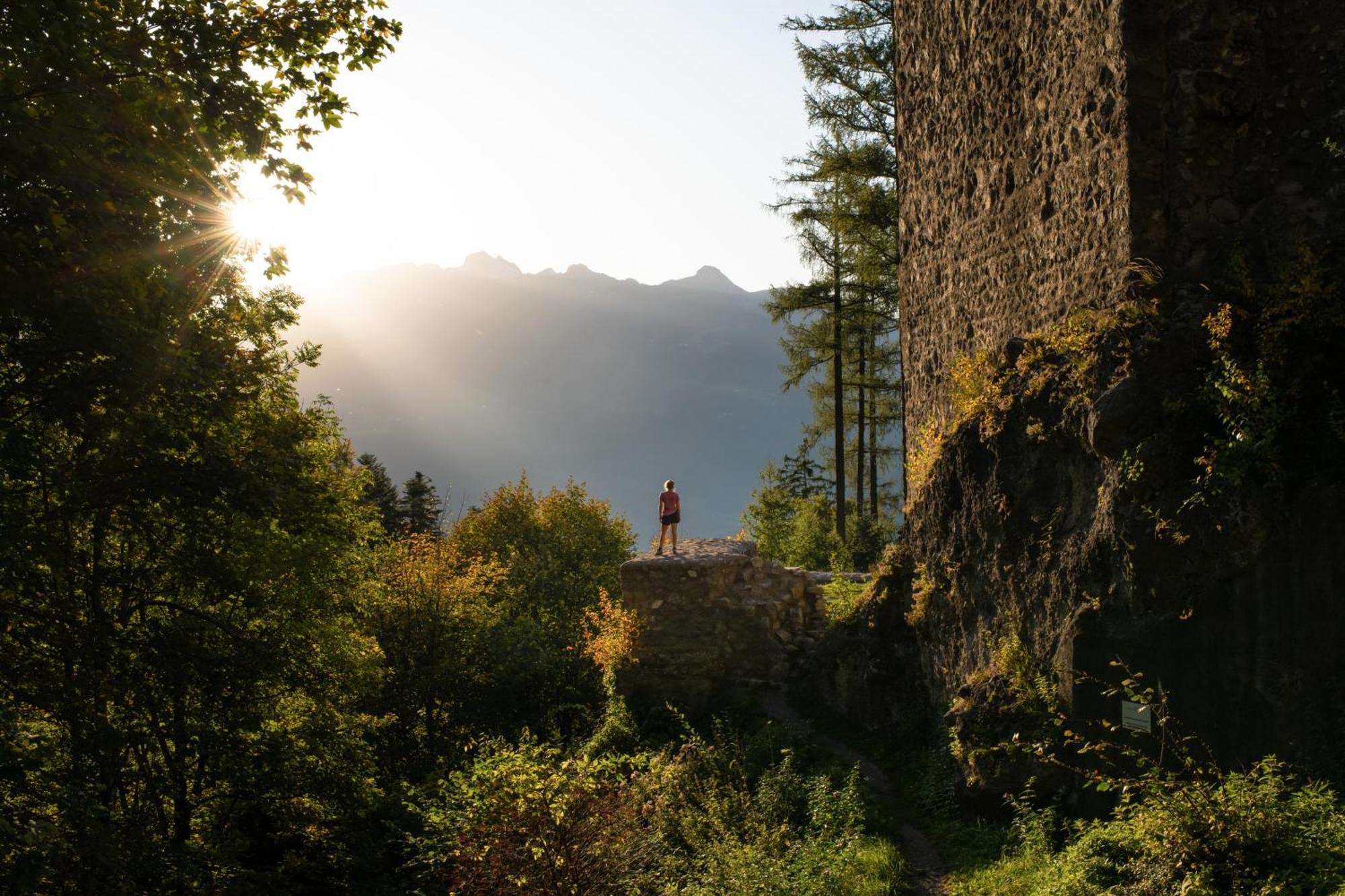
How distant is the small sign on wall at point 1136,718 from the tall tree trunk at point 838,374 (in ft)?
61.0

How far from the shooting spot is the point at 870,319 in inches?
1064

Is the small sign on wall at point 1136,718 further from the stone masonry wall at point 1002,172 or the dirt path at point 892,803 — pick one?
the stone masonry wall at point 1002,172

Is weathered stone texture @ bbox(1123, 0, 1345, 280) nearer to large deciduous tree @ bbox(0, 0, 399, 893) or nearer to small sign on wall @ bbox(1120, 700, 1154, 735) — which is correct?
small sign on wall @ bbox(1120, 700, 1154, 735)

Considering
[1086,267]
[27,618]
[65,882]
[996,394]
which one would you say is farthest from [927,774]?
[27,618]

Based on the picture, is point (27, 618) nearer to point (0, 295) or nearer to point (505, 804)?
point (0, 295)

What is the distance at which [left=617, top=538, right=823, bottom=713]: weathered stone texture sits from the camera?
14.9m

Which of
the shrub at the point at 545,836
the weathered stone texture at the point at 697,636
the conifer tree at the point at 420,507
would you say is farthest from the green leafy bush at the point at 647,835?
the conifer tree at the point at 420,507

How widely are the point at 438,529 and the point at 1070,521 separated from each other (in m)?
35.3

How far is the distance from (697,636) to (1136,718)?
8626 mm

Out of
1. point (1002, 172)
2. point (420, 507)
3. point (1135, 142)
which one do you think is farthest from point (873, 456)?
point (1135, 142)

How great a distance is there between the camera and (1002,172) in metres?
10.7

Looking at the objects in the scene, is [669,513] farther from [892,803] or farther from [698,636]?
[892,803]

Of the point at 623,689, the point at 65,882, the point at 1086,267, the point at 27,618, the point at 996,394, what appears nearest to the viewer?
the point at 65,882

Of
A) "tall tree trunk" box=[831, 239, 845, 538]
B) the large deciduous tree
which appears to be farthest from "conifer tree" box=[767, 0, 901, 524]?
the large deciduous tree
